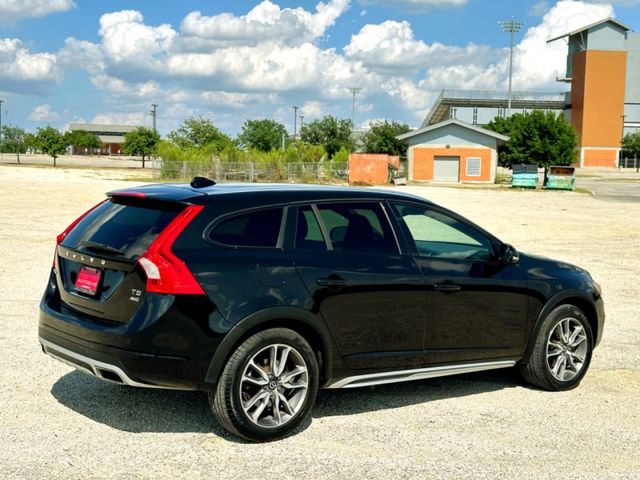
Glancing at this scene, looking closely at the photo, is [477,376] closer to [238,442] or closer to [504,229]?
[238,442]

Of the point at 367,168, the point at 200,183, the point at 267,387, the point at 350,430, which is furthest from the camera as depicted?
the point at 367,168

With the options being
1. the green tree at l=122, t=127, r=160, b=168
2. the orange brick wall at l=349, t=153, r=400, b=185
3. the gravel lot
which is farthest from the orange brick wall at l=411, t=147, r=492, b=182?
the gravel lot

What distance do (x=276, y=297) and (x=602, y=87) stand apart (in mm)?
117287

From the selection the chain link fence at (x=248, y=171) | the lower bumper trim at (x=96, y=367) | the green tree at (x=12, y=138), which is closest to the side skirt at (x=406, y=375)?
the lower bumper trim at (x=96, y=367)

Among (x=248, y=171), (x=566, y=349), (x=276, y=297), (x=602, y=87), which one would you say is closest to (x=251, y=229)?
(x=276, y=297)

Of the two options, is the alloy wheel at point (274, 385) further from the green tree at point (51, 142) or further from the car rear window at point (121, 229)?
the green tree at point (51, 142)

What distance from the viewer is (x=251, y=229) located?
16.8ft

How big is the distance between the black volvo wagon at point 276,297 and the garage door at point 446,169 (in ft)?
200

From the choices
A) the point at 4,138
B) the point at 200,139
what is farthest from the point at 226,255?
the point at 4,138

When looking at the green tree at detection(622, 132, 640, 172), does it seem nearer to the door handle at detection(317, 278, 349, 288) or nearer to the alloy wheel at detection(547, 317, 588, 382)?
the alloy wheel at detection(547, 317, 588, 382)

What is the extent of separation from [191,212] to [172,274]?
0.45m

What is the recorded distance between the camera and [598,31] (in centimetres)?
11381

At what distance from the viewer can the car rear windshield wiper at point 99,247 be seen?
4941 millimetres

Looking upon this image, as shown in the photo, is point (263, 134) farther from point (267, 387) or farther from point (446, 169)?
point (267, 387)
